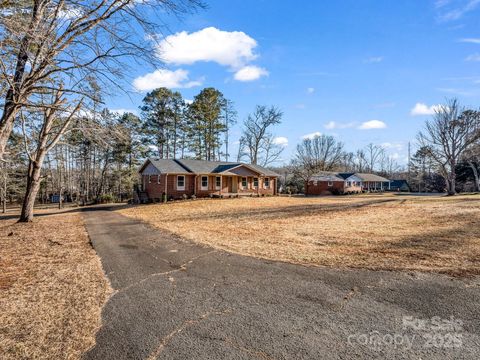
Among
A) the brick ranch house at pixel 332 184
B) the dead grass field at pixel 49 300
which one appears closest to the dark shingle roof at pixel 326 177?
the brick ranch house at pixel 332 184

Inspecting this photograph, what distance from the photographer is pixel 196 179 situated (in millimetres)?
28500

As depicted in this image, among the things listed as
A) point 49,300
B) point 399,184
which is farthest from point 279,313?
point 399,184

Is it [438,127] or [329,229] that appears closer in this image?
[329,229]

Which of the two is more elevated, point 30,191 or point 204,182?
point 204,182

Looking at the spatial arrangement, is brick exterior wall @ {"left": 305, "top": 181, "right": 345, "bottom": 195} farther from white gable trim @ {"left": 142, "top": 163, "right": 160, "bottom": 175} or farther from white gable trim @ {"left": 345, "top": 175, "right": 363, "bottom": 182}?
white gable trim @ {"left": 142, "top": 163, "right": 160, "bottom": 175}

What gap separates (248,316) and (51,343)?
2.26 m

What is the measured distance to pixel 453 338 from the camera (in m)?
3.11

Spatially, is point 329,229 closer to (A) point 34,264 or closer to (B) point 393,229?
(B) point 393,229

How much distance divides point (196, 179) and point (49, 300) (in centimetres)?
2432

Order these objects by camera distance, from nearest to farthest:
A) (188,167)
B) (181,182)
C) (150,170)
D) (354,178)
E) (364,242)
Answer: (364,242)
(181,182)
(188,167)
(150,170)
(354,178)

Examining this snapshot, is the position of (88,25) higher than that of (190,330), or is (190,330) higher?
(88,25)

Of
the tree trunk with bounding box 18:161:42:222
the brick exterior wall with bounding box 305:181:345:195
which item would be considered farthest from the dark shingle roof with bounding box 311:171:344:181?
the tree trunk with bounding box 18:161:42:222

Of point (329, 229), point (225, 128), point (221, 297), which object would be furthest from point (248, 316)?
point (225, 128)

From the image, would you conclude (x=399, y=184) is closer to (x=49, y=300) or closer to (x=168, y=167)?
(x=168, y=167)
